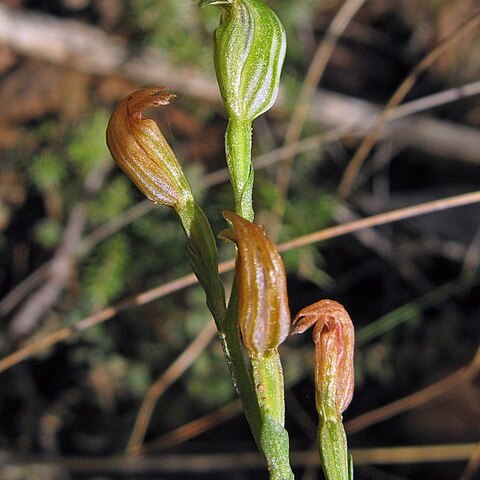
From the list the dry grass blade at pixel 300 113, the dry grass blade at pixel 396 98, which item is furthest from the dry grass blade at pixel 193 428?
the dry grass blade at pixel 396 98

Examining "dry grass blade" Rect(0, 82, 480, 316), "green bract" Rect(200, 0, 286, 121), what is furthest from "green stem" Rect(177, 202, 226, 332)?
"dry grass blade" Rect(0, 82, 480, 316)

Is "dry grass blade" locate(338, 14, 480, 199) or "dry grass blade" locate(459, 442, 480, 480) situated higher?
"dry grass blade" locate(338, 14, 480, 199)

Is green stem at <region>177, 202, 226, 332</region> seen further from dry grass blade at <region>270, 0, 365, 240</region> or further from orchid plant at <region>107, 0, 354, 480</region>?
dry grass blade at <region>270, 0, 365, 240</region>

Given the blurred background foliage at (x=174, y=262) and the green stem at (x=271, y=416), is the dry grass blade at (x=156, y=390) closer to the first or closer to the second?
the blurred background foliage at (x=174, y=262)

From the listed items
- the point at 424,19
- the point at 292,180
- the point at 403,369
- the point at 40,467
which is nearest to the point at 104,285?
the point at 40,467

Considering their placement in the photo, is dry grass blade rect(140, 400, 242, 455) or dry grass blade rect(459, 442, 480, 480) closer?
dry grass blade rect(459, 442, 480, 480)

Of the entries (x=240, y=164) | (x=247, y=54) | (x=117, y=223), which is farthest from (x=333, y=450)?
(x=117, y=223)
